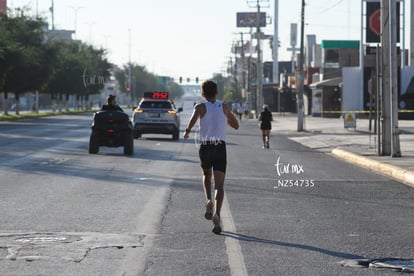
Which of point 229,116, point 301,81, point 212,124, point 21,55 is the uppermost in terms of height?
point 21,55

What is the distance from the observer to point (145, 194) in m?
16.5

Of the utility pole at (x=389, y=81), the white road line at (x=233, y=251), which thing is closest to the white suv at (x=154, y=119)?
the utility pole at (x=389, y=81)

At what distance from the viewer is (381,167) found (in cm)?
2353

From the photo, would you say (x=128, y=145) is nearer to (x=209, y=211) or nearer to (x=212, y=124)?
(x=212, y=124)

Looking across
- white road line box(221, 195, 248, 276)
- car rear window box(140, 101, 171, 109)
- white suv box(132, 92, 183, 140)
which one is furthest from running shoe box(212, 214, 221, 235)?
car rear window box(140, 101, 171, 109)

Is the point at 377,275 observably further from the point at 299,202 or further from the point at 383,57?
the point at 383,57

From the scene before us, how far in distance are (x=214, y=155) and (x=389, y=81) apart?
15996 millimetres

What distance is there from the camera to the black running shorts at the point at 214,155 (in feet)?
39.6

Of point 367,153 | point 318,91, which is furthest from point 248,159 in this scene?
point 318,91

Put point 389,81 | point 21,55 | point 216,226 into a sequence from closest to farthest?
point 216,226
point 389,81
point 21,55

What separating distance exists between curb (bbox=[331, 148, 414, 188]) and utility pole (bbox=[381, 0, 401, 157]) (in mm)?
989

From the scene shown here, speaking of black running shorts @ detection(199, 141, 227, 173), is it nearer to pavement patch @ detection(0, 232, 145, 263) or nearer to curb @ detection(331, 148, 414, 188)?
pavement patch @ detection(0, 232, 145, 263)

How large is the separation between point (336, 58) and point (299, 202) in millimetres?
92141

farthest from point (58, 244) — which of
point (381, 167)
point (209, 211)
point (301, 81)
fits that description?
point (301, 81)
